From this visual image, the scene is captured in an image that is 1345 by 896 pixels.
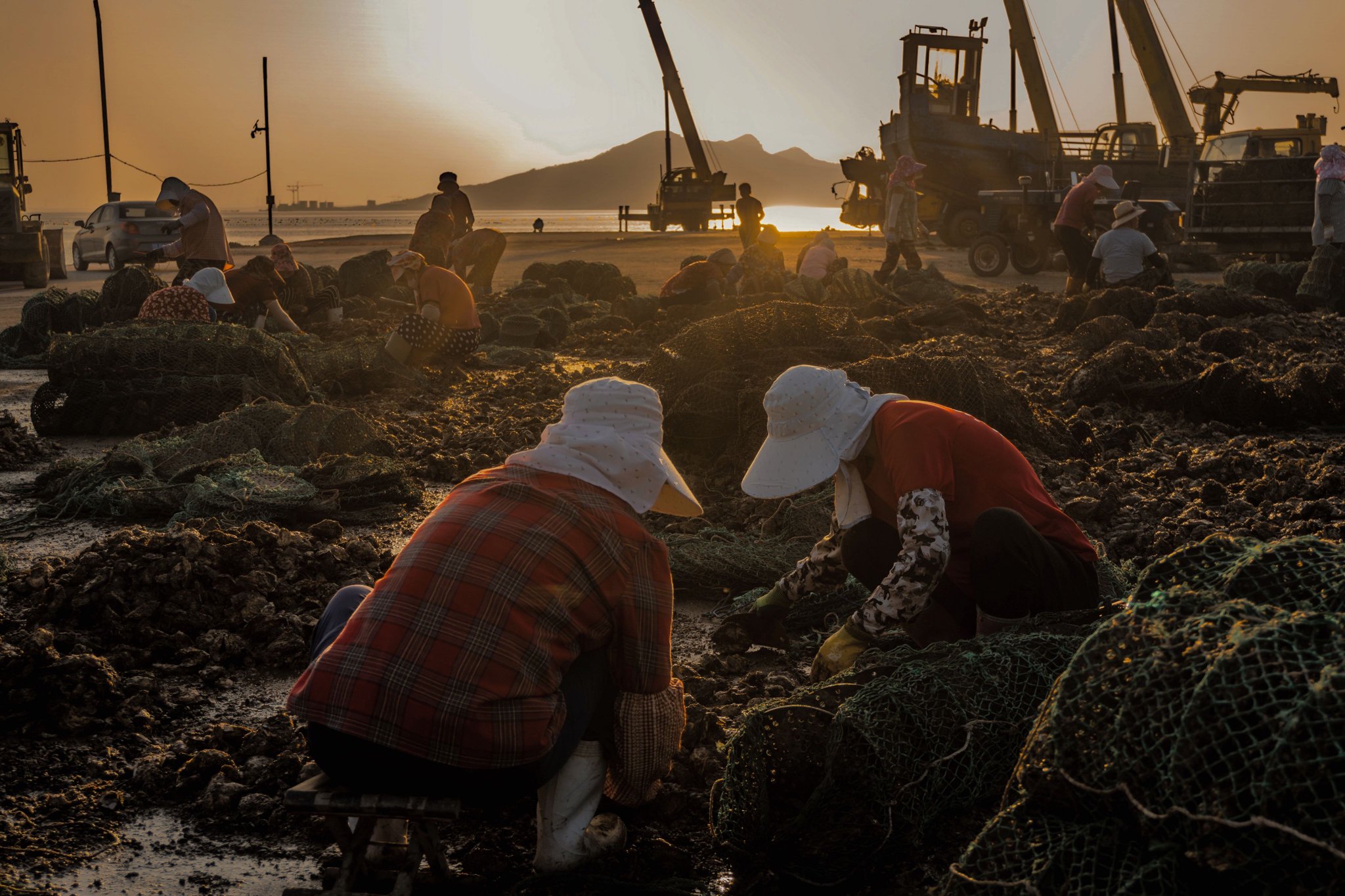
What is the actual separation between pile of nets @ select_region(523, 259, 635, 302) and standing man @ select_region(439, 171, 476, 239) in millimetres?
1800

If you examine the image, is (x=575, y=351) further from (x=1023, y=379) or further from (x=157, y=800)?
(x=157, y=800)

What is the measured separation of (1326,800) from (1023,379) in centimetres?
718

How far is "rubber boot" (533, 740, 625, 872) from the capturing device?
2596 mm

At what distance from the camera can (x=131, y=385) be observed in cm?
763

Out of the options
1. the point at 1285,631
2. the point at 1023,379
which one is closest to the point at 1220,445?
the point at 1023,379

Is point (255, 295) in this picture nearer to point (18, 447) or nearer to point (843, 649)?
point (18, 447)

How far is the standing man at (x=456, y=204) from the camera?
14227mm

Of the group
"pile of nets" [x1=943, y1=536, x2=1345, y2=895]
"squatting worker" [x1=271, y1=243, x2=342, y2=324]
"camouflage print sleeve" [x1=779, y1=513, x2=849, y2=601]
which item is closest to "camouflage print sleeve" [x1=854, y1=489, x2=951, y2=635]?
"camouflage print sleeve" [x1=779, y1=513, x2=849, y2=601]

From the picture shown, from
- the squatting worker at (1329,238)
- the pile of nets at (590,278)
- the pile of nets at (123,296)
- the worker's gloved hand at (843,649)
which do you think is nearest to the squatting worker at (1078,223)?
the squatting worker at (1329,238)

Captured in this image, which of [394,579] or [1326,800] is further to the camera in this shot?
[394,579]

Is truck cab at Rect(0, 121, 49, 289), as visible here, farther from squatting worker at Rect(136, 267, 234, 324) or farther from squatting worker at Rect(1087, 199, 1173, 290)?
squatting worker at Rect(1087, 199, 1173, 290)

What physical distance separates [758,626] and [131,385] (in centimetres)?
559

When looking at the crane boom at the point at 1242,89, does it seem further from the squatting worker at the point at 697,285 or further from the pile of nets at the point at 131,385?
the pile of nets at the point at 131,385

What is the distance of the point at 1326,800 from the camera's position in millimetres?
1762
